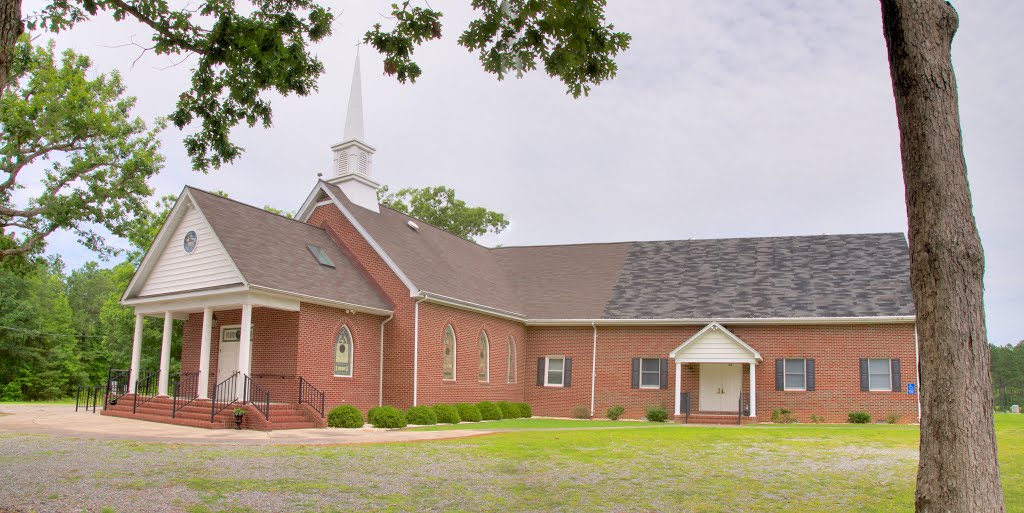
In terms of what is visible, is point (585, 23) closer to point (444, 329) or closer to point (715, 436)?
point (715, 436)

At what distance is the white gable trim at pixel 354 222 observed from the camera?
24.2 meters

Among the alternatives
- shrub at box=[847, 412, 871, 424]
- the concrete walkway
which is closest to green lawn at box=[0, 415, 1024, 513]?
the concrete walkway

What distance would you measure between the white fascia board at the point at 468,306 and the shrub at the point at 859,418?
1177 centimetres

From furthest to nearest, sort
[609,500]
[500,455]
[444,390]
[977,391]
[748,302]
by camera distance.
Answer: [748,302] < [444,390] < [500,455] < [609,500] < [977,391]

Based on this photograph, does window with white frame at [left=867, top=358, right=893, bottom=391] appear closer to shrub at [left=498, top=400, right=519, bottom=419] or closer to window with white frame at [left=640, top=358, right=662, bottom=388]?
window with white frame at [left=640, top=358, right=662, bottom=388]

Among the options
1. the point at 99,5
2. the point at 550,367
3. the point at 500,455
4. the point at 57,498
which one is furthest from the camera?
the point at 550,367

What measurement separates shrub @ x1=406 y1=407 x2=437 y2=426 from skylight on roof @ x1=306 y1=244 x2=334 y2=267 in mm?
5208

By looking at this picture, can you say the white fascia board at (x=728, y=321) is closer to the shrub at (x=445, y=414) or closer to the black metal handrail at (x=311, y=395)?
Result: the shrub at (x=445, y=414)

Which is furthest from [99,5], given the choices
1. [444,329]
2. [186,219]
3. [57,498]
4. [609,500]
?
[444,329]

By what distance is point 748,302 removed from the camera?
92.9 ft

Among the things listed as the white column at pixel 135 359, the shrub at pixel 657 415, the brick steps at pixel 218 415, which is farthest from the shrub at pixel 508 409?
the white column at pixel 135 359

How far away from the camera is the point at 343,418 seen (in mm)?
20297

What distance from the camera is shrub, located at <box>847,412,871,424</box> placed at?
25469mm

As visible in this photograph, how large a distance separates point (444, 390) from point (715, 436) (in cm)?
996
